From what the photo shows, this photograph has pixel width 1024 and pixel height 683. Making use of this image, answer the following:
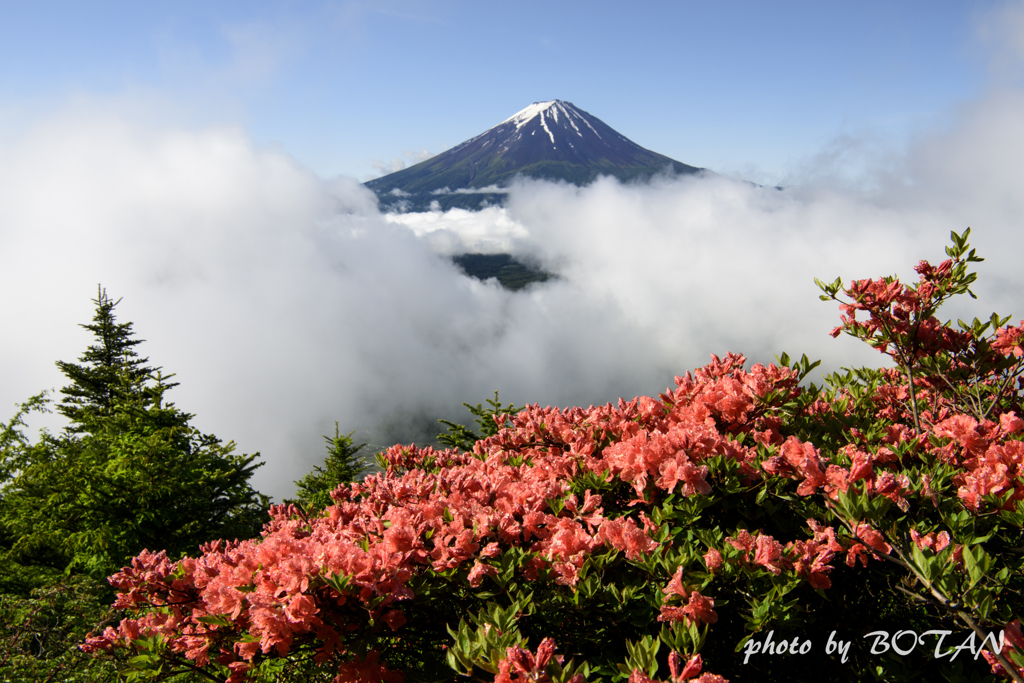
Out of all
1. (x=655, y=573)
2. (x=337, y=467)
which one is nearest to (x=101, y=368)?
(x=337, y=467)

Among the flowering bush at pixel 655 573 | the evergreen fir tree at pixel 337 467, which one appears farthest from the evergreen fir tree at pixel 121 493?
the flowering bush at pixel 655 573

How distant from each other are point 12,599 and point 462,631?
273 inches

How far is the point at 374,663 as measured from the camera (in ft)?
6.64

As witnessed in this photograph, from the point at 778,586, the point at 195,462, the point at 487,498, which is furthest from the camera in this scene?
the point at 195,462

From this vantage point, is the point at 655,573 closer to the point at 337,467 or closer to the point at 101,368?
the point at 337,467

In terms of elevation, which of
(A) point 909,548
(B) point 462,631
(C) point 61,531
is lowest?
(C) point 61,531

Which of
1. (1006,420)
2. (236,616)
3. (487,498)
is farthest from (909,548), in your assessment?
(236,616)

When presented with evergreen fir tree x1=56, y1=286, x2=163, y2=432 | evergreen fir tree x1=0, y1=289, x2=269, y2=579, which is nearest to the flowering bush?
evergreen fir tree x1=0, y1=289, x2=269, y2=579

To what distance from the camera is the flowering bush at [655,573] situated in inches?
69.4

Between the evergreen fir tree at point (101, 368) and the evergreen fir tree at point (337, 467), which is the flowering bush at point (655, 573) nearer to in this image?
the evergreen fir tree at point (337, 467)

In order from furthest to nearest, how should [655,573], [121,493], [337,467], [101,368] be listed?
1. [101,368]
2. [337,467]
3. [121,493]
4. [655,573]

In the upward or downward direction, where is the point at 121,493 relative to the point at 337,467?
upward

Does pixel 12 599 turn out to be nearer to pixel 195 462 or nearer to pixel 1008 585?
pixel 195 462

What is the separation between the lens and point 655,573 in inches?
74.3
